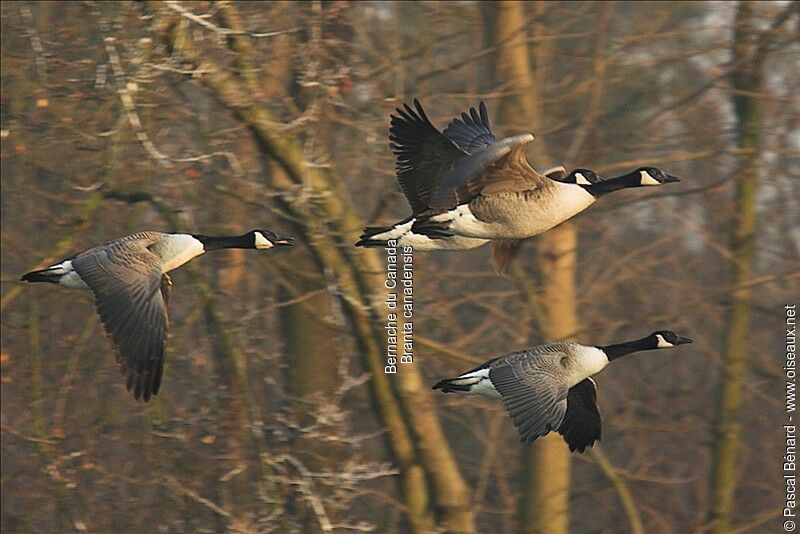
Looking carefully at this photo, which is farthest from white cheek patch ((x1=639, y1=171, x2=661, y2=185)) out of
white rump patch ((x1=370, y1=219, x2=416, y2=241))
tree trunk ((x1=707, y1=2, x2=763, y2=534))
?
tree trunk ((x1=707, y1=2, x2=763, y2=534))

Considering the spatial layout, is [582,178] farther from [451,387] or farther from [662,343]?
[451,387]

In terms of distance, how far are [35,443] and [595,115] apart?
456 centimetres

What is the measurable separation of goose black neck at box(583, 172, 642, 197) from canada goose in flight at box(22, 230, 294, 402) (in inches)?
79.9

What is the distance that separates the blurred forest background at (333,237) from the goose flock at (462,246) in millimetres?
1433

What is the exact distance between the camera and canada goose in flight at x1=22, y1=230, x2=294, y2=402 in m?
6.59

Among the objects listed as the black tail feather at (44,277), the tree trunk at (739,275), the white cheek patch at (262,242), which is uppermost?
the black tail feather at (44,277)

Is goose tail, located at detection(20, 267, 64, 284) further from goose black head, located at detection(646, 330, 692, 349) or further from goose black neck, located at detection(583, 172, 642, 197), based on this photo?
goose black head, located at detection(646, 330, 692, 349)

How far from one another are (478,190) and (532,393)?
4.79ft

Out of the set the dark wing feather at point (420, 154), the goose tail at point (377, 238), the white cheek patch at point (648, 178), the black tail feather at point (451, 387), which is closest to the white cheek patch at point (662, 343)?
the white cheek patch at point (648, 178)

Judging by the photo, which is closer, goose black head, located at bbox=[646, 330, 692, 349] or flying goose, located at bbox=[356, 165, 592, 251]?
flying goose, located at bbox=[356, 165, 592, 251]

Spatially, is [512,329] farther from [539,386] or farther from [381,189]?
[539,386]

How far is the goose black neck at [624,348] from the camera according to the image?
7.36 metres

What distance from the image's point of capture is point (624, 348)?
752 centimetres

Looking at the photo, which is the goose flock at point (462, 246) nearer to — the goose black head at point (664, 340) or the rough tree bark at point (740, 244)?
the goose black head at point (664, 340)
